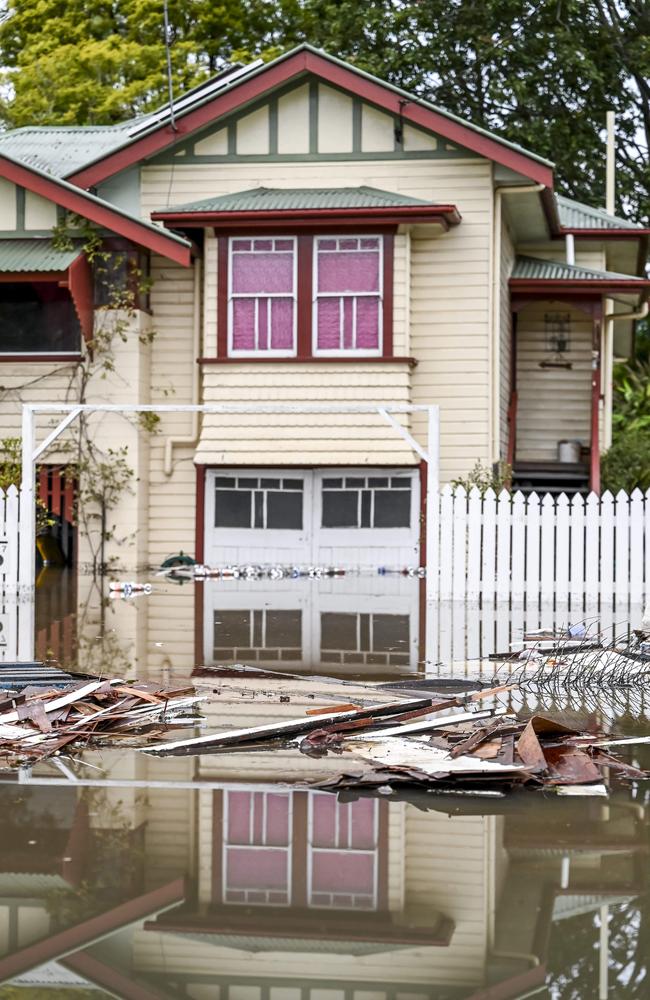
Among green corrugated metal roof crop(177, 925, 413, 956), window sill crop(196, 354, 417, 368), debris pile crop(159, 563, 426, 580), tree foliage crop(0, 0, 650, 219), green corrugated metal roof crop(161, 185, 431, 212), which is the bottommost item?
green corrugated metal roof crop(177, 925, 413, 956)

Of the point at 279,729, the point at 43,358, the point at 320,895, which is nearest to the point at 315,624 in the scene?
the point at 279,729

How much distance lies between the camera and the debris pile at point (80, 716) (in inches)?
320

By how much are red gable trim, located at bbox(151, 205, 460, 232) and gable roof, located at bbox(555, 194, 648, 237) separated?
4381 millimetres

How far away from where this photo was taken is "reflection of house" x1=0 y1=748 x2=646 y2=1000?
474 cm

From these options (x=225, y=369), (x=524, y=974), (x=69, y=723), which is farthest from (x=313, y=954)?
(x=225, y=369)

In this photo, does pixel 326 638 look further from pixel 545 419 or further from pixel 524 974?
pixel 545 419

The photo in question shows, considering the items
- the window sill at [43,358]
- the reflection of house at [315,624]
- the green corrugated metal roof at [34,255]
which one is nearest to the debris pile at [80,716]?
the reflection of house at [315,624]

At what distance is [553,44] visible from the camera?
36.9 metres

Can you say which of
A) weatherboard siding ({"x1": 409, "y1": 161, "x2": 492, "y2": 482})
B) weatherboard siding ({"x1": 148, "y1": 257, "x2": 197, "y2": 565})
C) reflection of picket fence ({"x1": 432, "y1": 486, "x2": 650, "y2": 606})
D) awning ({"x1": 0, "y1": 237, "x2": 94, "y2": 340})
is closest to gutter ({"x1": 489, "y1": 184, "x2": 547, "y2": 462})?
weatherboard siding ({"x1": 409, "y1": 161, "x2": 492, "y2": 482})

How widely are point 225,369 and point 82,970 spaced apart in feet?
56.9

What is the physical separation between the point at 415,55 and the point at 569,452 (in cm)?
1576

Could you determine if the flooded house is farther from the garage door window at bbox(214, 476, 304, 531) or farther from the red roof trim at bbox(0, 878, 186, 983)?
the red roof trim at bbox(0, 878, 186, 983)

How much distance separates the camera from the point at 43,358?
2203cm

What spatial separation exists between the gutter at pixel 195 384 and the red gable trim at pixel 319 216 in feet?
4.25
